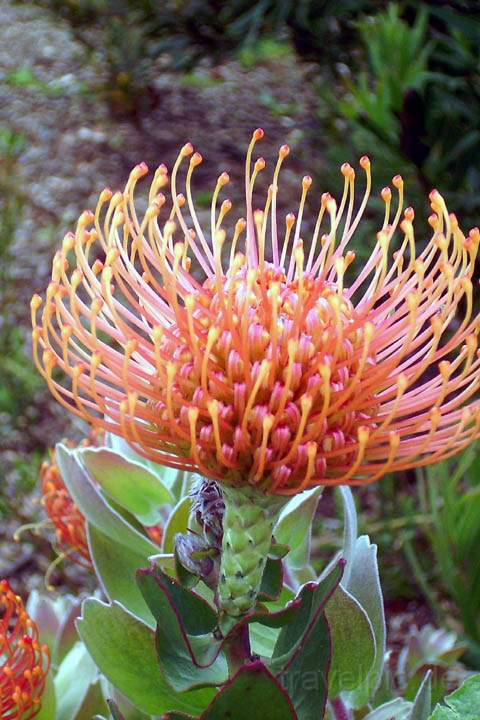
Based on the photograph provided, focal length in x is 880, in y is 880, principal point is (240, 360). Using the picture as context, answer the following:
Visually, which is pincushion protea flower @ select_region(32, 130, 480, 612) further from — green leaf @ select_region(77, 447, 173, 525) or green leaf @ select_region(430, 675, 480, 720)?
green leaf @ select_region(77, 447, 173, 525)

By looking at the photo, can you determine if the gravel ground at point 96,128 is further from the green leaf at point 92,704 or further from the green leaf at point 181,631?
the green leaf at point 181,631

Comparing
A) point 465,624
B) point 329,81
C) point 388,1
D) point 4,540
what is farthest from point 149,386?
point 329,81

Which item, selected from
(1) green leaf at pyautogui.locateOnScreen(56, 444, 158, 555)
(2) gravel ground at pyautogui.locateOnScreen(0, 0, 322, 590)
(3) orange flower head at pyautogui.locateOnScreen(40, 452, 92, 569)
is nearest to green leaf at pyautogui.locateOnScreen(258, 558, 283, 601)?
(1) green leaf at pyautogui.locateOnScreen(56, 444, 158, 555)

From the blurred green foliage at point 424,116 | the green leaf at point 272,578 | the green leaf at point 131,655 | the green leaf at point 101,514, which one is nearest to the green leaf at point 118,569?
the green leaf at point 101,514

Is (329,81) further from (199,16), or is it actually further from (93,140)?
(93,140)

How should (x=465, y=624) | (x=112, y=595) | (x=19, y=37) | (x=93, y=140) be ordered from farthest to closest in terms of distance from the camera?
1. (x=19, y=37)
2. (x=93, y=140)
3. (x=465, y=624)
4. (x=112, y=595)

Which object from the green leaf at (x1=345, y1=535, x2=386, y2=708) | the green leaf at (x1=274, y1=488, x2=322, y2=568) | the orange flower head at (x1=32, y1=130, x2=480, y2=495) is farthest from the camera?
the green leaf at (x1=274, y1=488, x2=322, y2=568)
